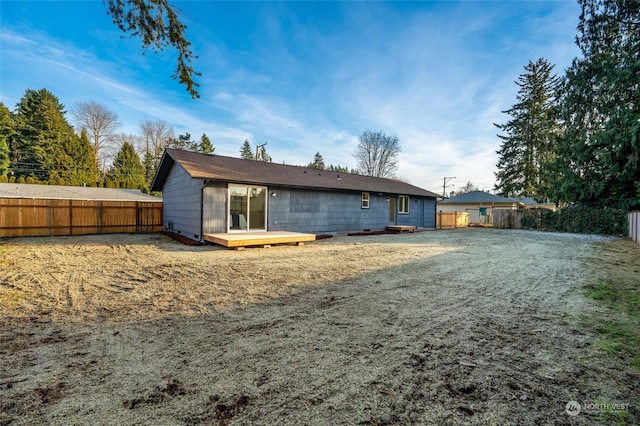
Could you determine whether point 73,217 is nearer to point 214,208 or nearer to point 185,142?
point 214,208

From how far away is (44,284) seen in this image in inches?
192

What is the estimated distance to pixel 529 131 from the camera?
2622 centimetres

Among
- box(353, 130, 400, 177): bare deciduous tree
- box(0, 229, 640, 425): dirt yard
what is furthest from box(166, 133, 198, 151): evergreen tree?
box(0, 229, 640, 425): dirt yard

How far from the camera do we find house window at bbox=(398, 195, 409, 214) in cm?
1760

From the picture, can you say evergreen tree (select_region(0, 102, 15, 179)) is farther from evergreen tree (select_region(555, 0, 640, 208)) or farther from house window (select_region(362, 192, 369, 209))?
evergreen tree (select_region(555, 0, 640, 208))

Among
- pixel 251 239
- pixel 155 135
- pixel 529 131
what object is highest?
pixel 155 135

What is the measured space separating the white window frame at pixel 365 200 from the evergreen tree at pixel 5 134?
31.6 meters

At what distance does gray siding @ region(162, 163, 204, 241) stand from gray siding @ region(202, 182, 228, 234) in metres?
→ 0.23

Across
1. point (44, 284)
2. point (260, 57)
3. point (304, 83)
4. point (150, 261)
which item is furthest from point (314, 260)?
point (304, 83)

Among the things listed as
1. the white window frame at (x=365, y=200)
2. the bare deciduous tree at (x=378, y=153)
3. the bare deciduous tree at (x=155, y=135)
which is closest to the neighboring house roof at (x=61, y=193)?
the white window frame at (x=365, y=200)

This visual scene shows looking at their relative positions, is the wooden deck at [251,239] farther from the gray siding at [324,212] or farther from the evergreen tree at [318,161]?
the evergreen tree at [318,161]

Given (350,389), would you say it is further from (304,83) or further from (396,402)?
(304,83)

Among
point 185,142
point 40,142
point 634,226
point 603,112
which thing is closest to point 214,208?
point 634,226

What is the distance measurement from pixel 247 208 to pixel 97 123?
93.7 ft
